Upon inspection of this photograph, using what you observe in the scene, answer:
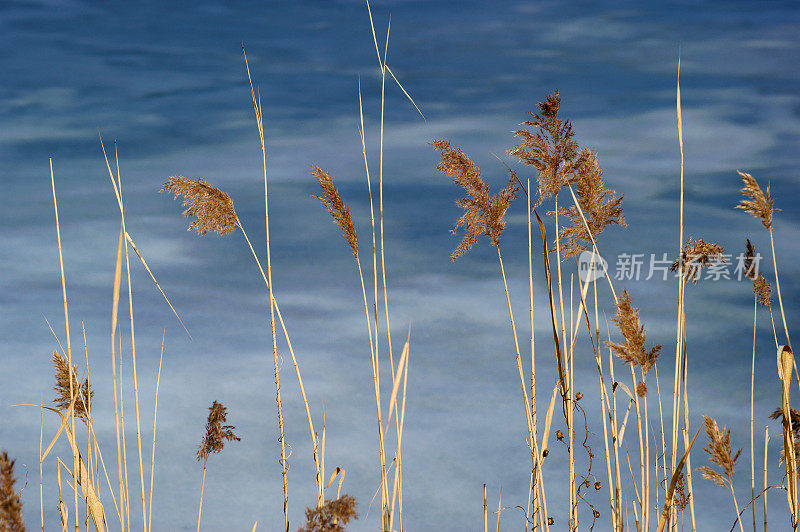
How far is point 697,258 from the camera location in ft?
9.09

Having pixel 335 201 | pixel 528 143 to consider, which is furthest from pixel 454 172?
pixel 335 201

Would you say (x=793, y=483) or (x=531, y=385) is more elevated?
(x=531, y=385)

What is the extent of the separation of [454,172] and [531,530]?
1.44 metres

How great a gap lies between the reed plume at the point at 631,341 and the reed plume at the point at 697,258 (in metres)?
0.35

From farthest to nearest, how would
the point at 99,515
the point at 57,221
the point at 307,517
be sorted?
1. the point at 99,515
2. the point at 57,221
3. the point at 307,517

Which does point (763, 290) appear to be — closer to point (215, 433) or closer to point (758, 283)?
point (758, 283)

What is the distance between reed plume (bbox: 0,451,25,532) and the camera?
1556 mm

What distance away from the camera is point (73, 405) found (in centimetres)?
247

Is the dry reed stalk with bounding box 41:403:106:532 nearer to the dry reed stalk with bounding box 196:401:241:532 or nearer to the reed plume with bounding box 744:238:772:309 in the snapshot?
the dry reed stalk with bounding box 196:401:241:532

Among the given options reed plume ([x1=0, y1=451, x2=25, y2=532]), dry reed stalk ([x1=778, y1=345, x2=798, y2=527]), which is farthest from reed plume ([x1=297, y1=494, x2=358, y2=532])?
dry reed stalk ([x1=778, y1=345, x2=798, y2=527])

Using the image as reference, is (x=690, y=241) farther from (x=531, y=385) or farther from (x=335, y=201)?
(x=335, y=201)

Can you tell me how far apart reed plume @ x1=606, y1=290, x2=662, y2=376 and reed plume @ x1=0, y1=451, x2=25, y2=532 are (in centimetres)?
187

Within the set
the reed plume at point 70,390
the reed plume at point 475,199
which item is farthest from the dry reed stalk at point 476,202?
the reed plume at point 70,390

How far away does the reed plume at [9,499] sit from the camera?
1.56 metres
